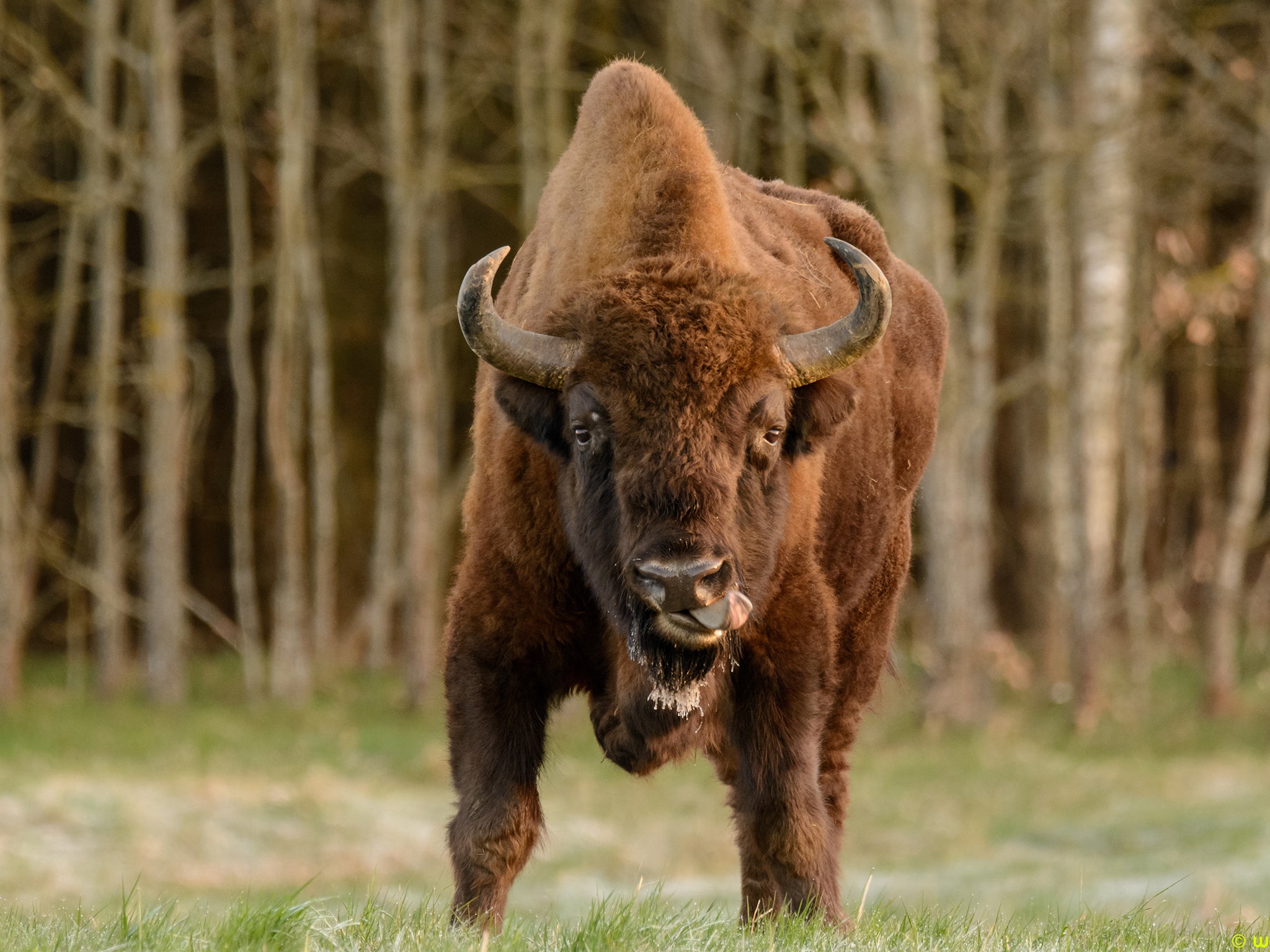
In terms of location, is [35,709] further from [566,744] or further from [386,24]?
[386,24]

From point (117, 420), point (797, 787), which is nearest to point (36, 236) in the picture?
point (117, 420)

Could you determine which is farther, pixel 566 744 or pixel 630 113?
pixel 566 744

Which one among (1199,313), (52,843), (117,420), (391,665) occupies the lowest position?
(391,665)

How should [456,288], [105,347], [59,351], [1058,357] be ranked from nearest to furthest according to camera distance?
[105,347], [1058,357], [59,351], [456,288]

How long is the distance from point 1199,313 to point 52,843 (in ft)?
33.5

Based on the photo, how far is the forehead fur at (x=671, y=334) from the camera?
4684 mm

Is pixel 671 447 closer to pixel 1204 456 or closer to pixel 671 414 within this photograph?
pixel 671 414

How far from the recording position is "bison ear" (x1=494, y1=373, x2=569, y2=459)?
16.1ft

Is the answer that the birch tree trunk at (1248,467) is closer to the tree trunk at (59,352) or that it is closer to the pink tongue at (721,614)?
the tree trunk at (59,352)

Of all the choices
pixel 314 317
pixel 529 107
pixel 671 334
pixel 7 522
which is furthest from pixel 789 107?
pixel 671 334

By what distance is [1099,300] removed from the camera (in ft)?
47.8

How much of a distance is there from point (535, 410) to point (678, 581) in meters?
0.86

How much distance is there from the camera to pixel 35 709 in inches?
587

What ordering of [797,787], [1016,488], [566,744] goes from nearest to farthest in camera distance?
[797,787] → [566,744] → [1016,488]
